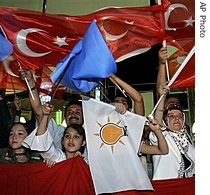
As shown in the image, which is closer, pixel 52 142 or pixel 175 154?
pixel 175 154

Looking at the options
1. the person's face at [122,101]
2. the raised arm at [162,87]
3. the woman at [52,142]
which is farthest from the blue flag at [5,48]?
the raised arm at [162,87]

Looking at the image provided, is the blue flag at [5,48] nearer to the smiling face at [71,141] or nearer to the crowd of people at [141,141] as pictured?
the crowd of people at [141,141]

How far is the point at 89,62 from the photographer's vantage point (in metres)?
2.60

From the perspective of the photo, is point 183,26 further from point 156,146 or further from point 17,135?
point 17,135

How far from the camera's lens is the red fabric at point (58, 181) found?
11.0 feet

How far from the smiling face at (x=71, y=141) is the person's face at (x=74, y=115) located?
23cm

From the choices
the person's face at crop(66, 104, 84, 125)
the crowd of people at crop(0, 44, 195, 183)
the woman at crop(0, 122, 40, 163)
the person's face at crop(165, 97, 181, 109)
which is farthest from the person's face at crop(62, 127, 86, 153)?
the person's face at crop(165, 97, 181, 109)

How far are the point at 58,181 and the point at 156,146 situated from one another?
748mm

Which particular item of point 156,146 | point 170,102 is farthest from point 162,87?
point 156,146
